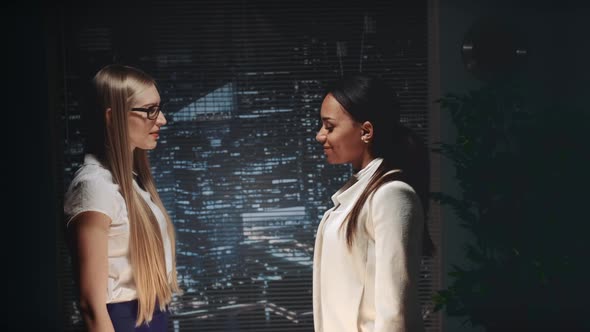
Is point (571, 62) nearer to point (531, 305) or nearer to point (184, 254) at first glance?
point (531, 305)

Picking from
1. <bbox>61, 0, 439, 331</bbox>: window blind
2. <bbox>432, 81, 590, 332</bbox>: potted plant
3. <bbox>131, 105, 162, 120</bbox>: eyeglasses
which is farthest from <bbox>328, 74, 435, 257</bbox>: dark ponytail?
<bbox>61, 0, 439, 331</bbox>: window blind

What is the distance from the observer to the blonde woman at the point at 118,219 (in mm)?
1886

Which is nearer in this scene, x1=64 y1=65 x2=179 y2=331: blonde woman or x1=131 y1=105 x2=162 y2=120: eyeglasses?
x1=64 y1=65 x2=179 y2=331: blonde woman

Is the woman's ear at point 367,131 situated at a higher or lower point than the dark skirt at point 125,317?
higher

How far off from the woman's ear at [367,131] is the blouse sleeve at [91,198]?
0.70 meters

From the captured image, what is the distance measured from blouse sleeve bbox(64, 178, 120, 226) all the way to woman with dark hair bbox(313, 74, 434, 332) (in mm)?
580

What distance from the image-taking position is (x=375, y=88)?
6.15 ft

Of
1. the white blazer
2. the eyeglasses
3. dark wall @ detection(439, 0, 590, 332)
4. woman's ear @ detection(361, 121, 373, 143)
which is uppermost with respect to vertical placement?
dark wall @ detection(439, 0, 590, 332)

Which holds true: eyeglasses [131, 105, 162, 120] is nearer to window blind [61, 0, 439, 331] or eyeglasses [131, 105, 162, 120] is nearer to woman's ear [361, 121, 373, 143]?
woman's ear [361, 121, 373, 143]

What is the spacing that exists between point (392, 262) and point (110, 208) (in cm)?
78

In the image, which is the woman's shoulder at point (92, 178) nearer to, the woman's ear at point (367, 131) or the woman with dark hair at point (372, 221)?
the woman with dark hair at point (372, 221)

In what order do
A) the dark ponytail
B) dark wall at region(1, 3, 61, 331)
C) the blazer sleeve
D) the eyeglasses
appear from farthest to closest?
dark wall at region(1, 3, 61, 331), the eyeglasses, the dark ponytail, the blazer sleeve

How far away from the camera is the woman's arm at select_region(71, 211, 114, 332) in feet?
6.13

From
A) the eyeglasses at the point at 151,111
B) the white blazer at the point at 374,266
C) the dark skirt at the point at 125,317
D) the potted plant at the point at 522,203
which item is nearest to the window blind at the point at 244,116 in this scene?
the potted plant at the point at 522,203
